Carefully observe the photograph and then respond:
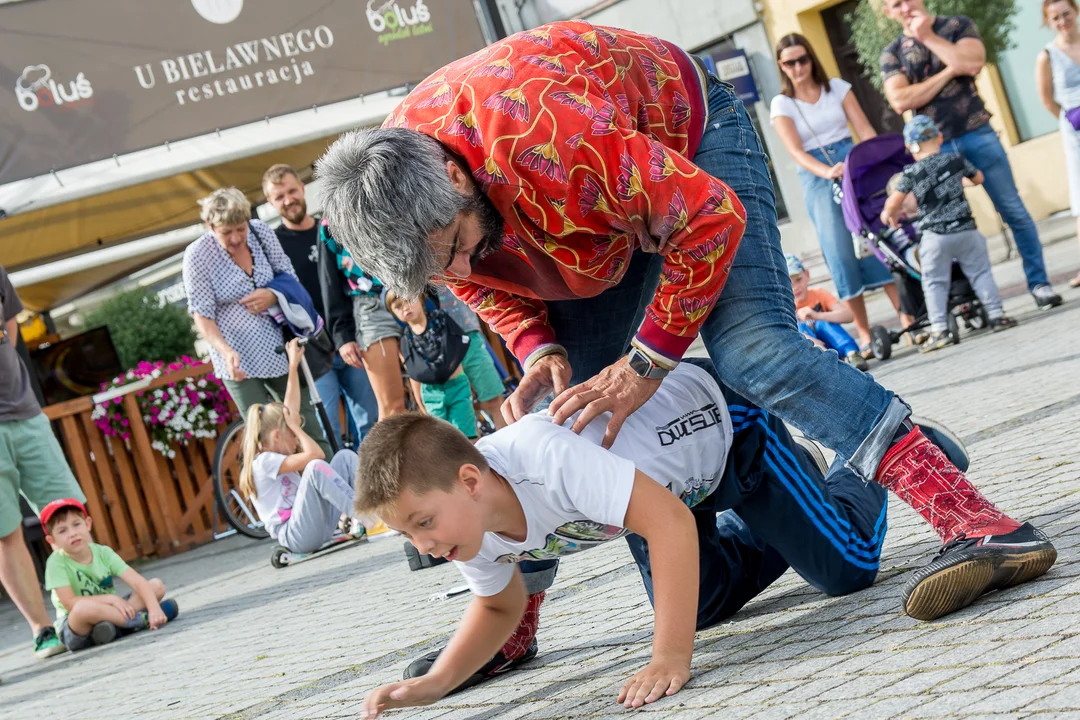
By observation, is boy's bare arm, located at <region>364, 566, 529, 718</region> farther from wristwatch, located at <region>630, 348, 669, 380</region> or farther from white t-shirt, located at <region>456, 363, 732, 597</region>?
wristwatch, located at <region>630, 348, 669, 380</region>

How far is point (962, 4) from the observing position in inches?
516

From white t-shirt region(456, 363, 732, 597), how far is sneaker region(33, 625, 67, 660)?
4.44 m

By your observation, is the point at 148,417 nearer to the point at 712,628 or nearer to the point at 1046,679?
the point at 712,628

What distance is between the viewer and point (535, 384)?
10.5ft

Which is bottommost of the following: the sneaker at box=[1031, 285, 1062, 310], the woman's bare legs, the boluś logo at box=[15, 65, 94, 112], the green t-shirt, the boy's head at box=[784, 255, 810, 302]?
the sneaker at box=[1031, 285, 1062, 310]

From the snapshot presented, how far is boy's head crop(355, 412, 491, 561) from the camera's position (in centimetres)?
267

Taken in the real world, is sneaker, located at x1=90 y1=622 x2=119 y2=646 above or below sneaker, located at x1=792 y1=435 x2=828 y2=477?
below

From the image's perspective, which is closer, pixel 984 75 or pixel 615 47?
pixel 615 47

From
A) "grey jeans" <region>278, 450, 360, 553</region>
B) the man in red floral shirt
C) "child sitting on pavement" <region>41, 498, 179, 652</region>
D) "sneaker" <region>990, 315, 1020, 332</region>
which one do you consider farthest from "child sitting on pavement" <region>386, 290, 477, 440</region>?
the man in red floral shirt

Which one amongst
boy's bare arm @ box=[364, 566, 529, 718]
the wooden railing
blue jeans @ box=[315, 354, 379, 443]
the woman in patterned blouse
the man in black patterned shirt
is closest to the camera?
boy's bare arm @ box=[364, 566, 529, 718]

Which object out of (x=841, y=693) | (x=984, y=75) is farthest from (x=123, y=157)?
(x=984, y=75)

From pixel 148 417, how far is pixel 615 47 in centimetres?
811

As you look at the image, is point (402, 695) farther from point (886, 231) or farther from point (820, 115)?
point (820, 115)

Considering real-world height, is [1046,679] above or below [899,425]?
below
